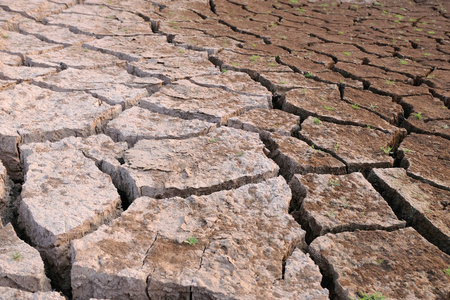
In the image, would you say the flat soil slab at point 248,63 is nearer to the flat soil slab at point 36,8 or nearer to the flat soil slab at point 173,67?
the flat soil slab at point 173,67

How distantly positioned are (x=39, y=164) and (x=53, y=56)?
1832 mm

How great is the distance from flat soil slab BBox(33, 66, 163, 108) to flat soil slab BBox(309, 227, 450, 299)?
1796 mm

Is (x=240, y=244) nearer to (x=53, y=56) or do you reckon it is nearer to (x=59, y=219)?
(x=59, y=219)

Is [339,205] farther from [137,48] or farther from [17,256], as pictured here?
[137,48]

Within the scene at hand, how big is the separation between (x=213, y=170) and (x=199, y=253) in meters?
0.62

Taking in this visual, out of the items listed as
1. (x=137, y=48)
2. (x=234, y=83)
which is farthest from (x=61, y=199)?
(x=137, y=48)

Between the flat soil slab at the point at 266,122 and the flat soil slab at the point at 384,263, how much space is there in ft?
3.46

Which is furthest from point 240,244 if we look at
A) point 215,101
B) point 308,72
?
point 308,72

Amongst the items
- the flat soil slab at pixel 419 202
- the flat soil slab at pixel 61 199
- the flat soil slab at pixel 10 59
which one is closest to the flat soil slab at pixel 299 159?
the flat soil slab at pixel 419 202

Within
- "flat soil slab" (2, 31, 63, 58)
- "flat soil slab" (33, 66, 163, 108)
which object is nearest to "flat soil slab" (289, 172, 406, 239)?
"flat soil slab" (33, 66, 163, 108)

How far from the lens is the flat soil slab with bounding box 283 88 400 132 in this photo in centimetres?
301

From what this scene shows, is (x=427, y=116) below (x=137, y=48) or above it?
above

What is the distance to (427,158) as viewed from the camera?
2.61 meters

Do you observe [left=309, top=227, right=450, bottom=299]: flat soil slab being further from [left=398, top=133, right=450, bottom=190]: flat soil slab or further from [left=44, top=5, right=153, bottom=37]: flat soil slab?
[left=44, top=5, right=153, bottom=37]: flat soil slab
